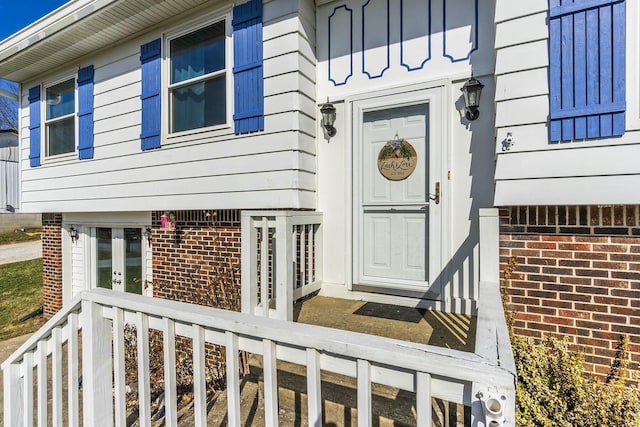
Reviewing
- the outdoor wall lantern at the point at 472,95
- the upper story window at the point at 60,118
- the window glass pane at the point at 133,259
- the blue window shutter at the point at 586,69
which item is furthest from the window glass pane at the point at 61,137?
the blue window shutter at the point at 586,69

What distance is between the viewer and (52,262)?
609 centimetres

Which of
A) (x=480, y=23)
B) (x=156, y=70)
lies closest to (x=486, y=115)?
(x=480, y=23)

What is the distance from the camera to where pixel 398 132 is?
11.1 ft

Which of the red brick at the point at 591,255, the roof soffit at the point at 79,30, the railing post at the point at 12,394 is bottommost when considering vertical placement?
the railing post at the point at 12,394

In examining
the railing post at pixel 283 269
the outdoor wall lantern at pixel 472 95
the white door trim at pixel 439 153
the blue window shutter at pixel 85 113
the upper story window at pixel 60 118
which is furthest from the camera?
the upper story window at pixel 60 118

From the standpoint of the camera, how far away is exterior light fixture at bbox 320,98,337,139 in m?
3.59

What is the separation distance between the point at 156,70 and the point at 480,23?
3.78 m

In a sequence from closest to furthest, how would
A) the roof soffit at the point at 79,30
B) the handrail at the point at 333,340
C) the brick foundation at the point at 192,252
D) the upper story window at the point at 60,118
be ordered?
1. the handrail at the point at 333,340
2. the brick foundation at the point at 192,252
3. the roof soffit at the point at 79,30
4. the upper story window at the point at 60,118

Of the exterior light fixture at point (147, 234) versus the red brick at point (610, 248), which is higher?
the red brick at point (610, 248)

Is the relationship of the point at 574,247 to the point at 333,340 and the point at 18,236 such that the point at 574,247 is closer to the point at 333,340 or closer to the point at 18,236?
the point at 333,340

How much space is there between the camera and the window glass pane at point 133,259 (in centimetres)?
523

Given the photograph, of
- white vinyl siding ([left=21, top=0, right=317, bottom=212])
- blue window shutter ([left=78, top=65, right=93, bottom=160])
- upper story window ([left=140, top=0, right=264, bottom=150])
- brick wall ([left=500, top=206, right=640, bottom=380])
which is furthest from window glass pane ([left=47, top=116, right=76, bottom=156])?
brick wall ([left=500, top=206, right=640, bottom=380])

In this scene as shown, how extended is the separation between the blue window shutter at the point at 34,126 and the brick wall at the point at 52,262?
1024 millimetres

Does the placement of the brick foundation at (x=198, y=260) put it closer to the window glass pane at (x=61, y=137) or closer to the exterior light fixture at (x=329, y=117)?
the exterior light fixture at (x=329, y=117)
